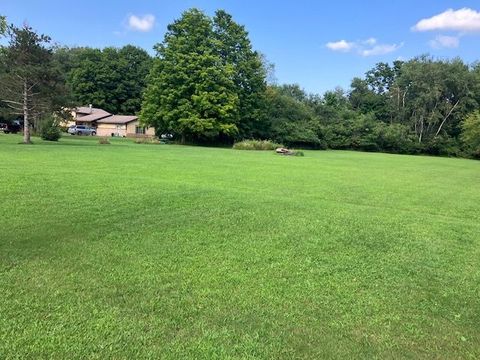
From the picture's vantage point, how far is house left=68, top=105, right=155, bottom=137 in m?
64.1

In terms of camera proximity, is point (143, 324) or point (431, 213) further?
point (431, 213)

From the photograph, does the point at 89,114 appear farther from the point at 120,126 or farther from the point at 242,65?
the point at 242,65

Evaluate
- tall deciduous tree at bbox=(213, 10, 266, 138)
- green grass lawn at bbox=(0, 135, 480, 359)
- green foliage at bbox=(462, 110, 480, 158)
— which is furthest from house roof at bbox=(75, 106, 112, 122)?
green grass lawn at bbox=(0, 135, 480, 359)

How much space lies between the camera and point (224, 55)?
150 feet

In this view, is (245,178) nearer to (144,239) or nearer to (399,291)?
(144,239)

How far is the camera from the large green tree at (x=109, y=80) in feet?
228

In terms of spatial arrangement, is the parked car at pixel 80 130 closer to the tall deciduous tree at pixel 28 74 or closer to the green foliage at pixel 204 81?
the green foliage at pixel 204 81

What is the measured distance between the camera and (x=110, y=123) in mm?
64500

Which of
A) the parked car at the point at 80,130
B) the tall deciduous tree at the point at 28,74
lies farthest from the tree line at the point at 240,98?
the parked car at the point at 80,130

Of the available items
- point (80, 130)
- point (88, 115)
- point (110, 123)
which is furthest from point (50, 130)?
point (88, 115)

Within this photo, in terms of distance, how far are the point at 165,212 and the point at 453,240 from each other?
500 centimetres

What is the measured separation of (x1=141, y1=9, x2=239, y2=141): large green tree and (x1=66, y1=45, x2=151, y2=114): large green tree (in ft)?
93.1

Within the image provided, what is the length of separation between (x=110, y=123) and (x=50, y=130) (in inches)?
1225

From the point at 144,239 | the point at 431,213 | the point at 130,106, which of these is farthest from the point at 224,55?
the point at 144,239
